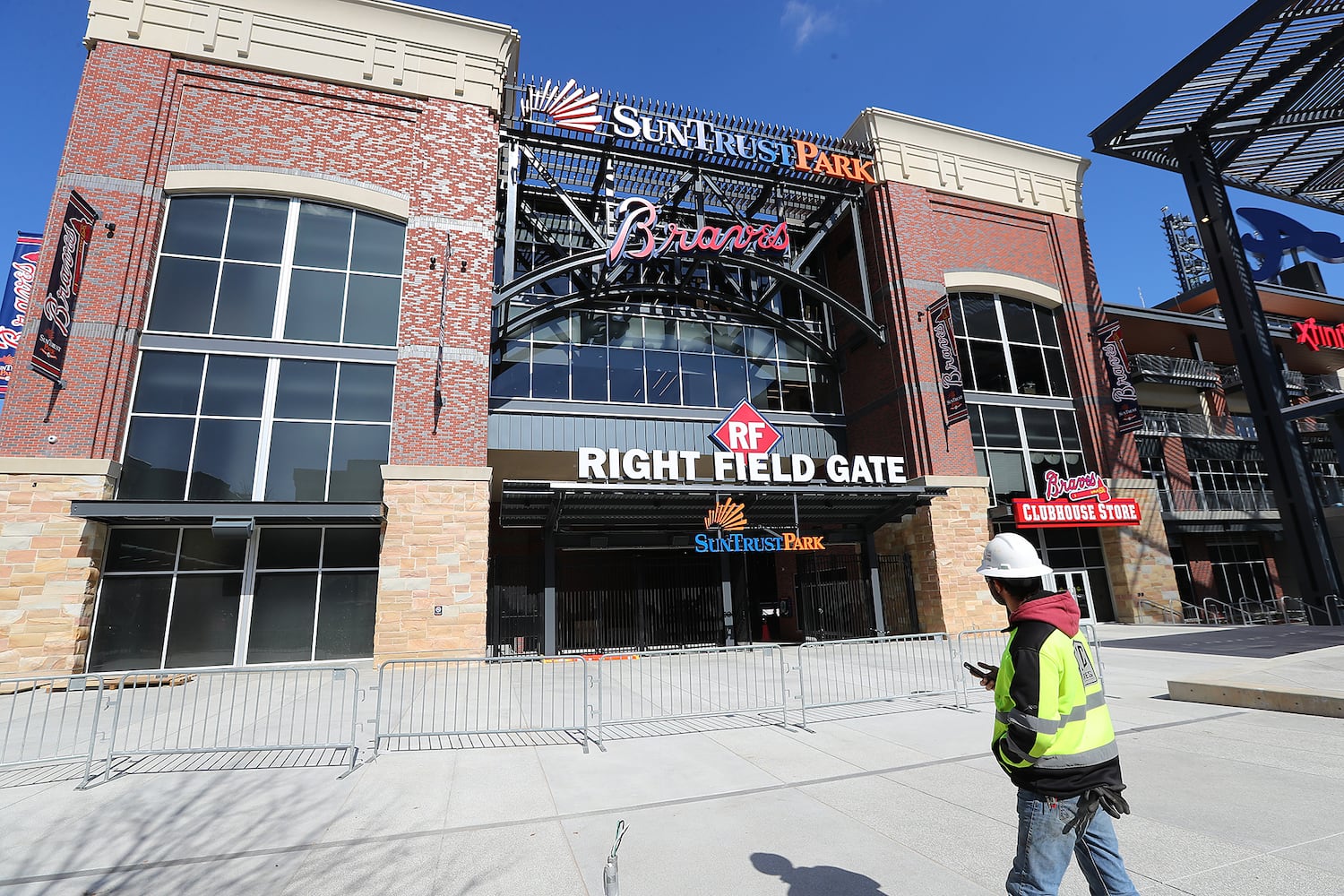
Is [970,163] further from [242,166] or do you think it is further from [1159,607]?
[242,166]

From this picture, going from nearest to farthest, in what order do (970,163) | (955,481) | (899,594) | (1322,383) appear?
(955,481) → (899,594) → (970,163) → (1322,383)

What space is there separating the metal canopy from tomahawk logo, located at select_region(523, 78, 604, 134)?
1935cm

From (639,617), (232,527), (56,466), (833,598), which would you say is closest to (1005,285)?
(833,598)

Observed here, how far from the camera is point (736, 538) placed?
19172 millimetres

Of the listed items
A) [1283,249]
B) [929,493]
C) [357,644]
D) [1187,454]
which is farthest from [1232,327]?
[357,644]

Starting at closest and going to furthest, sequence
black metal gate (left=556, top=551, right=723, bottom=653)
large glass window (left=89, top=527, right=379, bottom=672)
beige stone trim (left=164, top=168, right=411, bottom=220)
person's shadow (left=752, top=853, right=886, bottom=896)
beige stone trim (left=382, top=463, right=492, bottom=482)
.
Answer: person's shadow (left=752, top=853, right=886, bottom=896), large glass window (left=89, top=527, right=379, bottom=672), beige stone trim (left=382, top=463, right=492, bottom=482), beige stone trim (left=164, top=168, right=411, bottom=220), black metal gate (left=556, top=551, right=723, bottom=653)

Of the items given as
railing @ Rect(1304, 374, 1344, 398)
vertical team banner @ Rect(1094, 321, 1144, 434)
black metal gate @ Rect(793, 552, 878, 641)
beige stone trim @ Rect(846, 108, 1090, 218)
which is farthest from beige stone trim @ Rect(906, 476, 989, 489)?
railing @ Rect(1304, 374, 1344, 398)

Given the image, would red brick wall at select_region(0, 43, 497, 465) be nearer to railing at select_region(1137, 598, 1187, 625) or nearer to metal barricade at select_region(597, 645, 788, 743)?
metal barricade at select_region(597, 645, 788, 743)

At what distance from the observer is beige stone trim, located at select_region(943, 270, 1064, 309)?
26.2 m

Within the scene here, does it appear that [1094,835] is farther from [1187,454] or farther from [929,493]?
[1187,454]

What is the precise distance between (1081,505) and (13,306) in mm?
33691

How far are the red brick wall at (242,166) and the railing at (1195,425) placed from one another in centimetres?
3057

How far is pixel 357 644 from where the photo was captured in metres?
16.7

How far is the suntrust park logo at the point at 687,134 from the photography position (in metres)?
22.1
